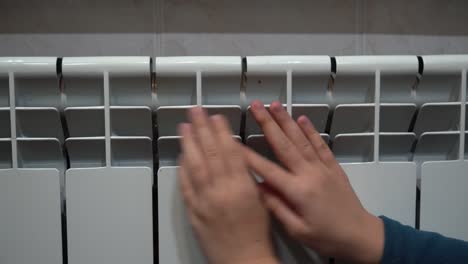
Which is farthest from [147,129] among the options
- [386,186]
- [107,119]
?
[386,186]

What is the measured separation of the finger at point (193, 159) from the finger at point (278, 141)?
0.21 feet

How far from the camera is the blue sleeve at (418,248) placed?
0.41 meters

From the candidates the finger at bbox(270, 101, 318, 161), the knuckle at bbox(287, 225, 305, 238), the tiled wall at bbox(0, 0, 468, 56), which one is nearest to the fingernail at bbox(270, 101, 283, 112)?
the finger at bbox(270, 101, 318, 161)

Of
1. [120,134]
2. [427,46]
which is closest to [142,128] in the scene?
[120,134]

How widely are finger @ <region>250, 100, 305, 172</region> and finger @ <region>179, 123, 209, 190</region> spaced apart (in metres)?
0.06

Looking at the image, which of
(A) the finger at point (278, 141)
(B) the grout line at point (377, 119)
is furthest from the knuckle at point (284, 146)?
(B) the grout line at point (377, 119)

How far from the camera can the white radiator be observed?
418 millimetres

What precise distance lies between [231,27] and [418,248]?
0.35m

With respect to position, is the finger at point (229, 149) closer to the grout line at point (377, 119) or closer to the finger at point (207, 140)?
the finger at point (207, 140)

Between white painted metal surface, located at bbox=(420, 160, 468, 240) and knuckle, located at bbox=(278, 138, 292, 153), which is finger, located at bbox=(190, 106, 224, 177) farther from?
white painted metal surface, located at bbox=(420, 160, 468, 240)

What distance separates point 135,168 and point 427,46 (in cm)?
44

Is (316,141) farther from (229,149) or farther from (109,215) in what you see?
(109,215)

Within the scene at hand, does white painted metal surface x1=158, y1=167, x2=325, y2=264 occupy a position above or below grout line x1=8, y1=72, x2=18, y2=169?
below

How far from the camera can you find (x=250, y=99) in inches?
17.0
